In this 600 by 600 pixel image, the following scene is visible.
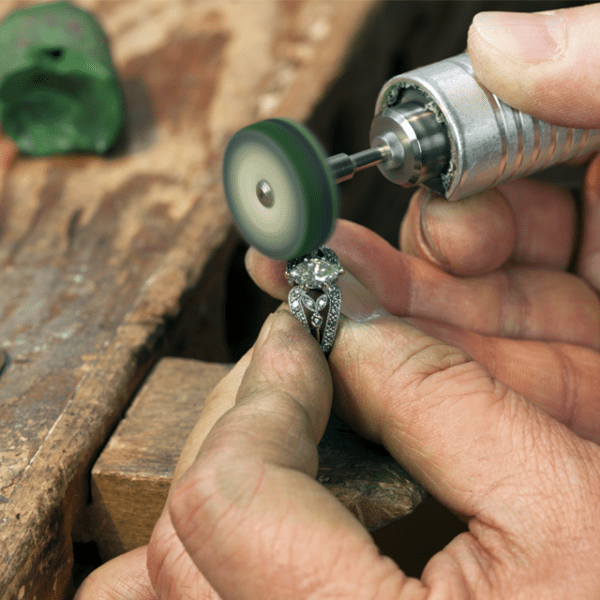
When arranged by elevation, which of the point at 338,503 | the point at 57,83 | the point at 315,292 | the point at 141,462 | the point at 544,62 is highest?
the point at 544,62

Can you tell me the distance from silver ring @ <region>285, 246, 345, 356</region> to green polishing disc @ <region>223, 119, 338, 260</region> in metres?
0.08

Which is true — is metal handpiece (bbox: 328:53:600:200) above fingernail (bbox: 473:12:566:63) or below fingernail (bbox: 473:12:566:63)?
below

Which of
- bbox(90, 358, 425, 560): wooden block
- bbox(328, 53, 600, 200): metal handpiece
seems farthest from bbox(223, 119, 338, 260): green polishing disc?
bbox(90, 358, 425, 560): wooden block

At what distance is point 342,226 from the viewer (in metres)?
0.86

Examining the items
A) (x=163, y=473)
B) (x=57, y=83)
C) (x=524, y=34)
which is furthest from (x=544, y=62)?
(x=57, y=83)

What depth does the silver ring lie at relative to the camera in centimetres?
71

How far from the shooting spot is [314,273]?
709mm

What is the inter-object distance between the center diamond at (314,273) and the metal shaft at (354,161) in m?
0.10

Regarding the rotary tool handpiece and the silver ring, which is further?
the silver ring

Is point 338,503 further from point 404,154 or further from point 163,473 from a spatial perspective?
point 404,154

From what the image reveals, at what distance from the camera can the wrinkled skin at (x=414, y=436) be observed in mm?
537

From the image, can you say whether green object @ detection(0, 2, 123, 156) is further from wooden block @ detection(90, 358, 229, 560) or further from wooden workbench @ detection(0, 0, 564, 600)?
wooden block @ detection(90, 358, 229, 560)

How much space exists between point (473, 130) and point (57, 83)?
993mm

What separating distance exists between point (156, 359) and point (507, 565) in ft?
2.01
